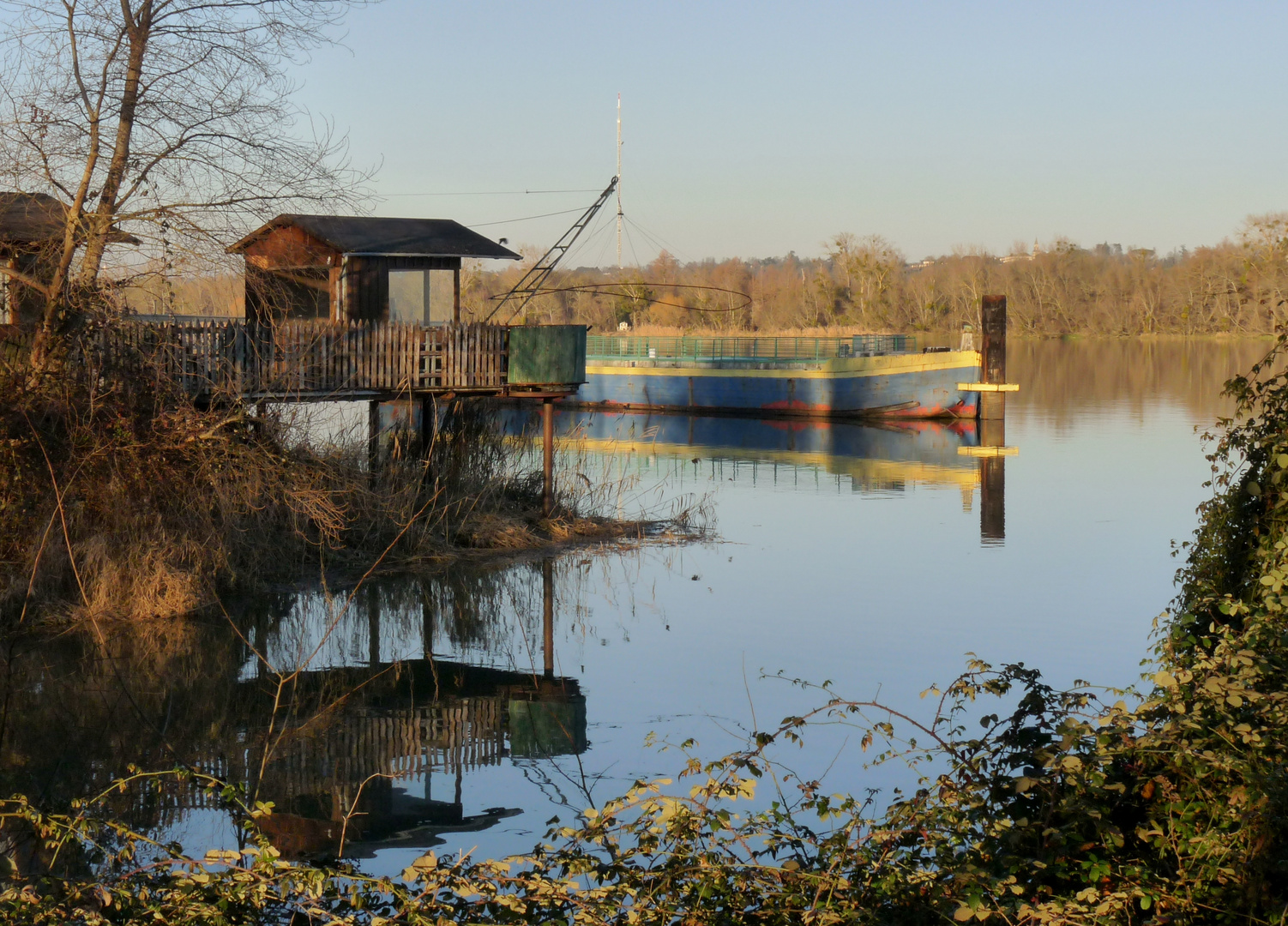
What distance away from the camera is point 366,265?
20.2 meters

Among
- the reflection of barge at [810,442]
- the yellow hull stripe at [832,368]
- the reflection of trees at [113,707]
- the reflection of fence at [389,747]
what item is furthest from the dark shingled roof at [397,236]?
the yellow hull stripe at [832,368]

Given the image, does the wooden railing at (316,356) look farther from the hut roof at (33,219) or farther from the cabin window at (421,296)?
the hut roof at (33,219)

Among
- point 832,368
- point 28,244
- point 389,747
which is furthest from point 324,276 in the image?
point 832,368

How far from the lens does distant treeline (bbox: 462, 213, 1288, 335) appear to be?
101438 mm

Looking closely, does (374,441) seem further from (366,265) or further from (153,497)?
(153,497)

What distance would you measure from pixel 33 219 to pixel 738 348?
140ft

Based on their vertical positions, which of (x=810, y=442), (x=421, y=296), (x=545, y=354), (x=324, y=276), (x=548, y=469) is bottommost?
(x=810, y=442)

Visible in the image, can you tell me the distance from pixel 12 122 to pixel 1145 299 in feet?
400

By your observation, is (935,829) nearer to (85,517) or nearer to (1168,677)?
(1168,677)

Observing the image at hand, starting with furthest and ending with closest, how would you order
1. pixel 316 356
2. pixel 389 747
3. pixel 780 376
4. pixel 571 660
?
pixel 780 376 < pixel 316 356 < pixel 571 660 < pixel 389 747

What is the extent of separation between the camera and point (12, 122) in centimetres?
1532

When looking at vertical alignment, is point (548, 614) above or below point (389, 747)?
above

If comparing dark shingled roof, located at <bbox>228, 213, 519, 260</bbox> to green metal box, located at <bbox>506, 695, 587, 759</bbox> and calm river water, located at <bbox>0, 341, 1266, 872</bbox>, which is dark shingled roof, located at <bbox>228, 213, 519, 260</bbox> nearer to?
calm river water, located at <bbox>0, 341, 1266, 872</bbox>

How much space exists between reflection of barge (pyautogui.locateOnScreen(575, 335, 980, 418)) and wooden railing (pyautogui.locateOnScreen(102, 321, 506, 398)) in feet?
80.8
